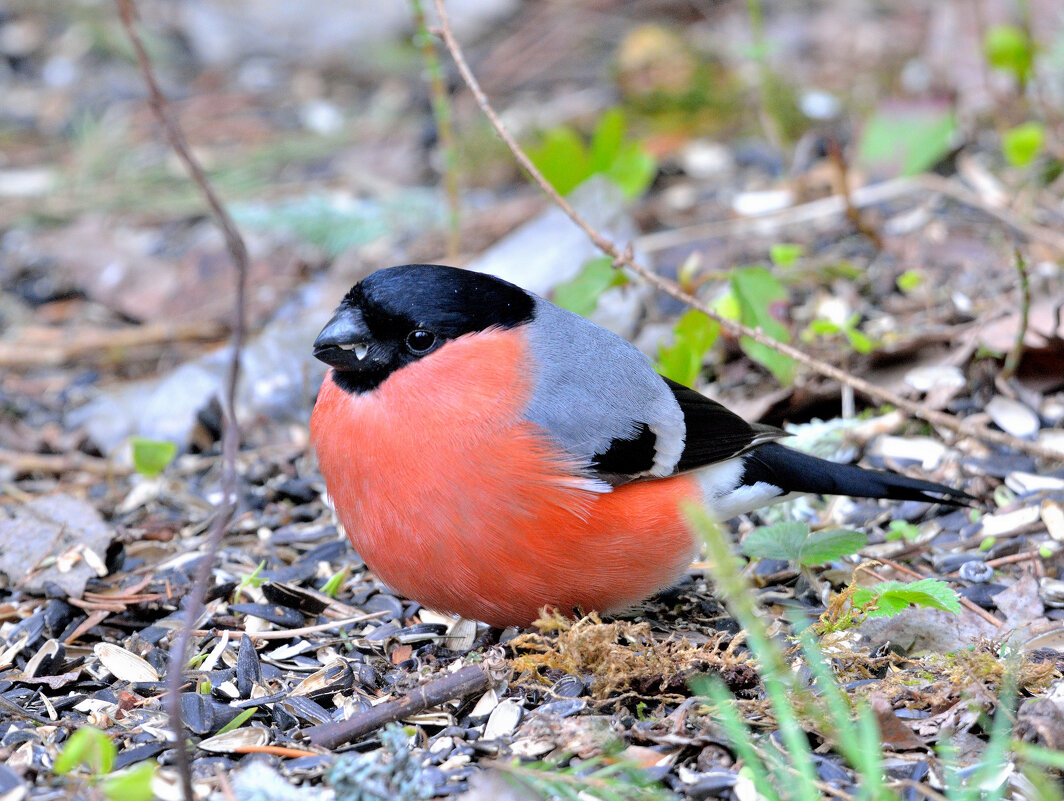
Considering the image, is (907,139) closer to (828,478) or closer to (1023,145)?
(1023,145)

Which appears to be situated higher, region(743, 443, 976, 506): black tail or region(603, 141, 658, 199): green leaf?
region(603, 141, 658, 199): green leaf

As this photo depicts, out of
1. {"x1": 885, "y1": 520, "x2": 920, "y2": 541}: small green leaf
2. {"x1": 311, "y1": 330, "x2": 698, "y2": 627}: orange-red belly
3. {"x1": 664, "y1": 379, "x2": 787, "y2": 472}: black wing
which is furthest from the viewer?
{"x1": 885, "y1": 520, "x2": 920, "y2": 541}: small green leaf

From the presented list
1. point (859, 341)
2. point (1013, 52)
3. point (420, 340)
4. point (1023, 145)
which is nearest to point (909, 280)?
point (859, 341)

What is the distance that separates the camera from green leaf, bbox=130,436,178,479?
3977mm

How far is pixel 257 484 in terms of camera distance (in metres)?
4.35

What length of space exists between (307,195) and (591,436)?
153 inches

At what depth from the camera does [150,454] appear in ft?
13.1

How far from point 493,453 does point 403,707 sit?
671mm

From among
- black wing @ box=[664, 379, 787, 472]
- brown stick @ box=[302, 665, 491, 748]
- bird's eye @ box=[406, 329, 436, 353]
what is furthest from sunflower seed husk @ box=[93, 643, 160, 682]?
black wing @ box=[664, 379, 787, 472]

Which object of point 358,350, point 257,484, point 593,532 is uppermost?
point 358,350

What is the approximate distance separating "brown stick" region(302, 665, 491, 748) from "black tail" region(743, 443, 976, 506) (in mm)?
1173

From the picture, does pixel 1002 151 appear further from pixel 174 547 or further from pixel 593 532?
pixel 174 547

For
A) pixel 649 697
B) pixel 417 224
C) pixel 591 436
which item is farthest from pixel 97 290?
pixel 649 697

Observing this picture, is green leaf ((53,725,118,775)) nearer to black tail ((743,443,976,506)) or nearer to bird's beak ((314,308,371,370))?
bird's beak ((314,308,371,370))
